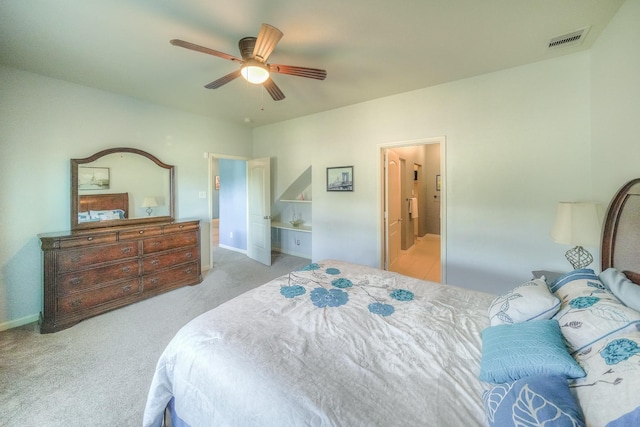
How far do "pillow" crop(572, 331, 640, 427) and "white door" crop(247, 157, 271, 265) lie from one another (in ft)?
13.3

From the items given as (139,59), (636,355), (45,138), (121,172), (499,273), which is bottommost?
(499,273)

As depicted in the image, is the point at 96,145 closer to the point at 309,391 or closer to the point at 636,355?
the point at 309,391

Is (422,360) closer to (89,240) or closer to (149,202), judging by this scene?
(89,240)

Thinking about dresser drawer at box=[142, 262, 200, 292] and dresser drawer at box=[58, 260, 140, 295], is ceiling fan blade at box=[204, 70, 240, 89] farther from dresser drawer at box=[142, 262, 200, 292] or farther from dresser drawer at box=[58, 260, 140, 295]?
dresser drawer at box=[142, 262, 200, 292]

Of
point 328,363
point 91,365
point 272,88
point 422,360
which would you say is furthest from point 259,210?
point 422,360

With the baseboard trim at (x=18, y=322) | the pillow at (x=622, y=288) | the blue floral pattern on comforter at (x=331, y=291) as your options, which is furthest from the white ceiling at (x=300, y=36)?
the baseboard trim at (x=18, y=322)

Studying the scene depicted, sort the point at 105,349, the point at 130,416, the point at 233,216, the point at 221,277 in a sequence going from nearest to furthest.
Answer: the point at 130,416 → the point at 105,349 → the point at 221,277 → the point at 233,216

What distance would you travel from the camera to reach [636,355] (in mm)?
728

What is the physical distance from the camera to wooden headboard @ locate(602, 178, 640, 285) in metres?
1.38

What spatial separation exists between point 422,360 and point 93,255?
3.26m

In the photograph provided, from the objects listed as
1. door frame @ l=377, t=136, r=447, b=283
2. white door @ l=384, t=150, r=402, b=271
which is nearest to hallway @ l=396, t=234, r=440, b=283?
white door @ l=384, t=150, r=402, b=271

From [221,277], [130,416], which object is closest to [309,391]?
[130,416]

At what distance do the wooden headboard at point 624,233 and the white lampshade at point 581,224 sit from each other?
0.08m

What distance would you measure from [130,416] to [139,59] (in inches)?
114
